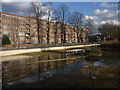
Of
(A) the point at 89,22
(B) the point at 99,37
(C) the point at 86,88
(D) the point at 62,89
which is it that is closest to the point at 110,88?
(C) the point at 86,88

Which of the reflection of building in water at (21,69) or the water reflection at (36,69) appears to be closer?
the water reflection at (36,69)

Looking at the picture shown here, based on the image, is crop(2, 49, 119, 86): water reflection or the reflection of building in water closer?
crop(2, 49, 119, 86): water reflection

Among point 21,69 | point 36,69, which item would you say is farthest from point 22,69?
point 36,69

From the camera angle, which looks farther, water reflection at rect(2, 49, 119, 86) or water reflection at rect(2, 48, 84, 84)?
water reflection at rect(2, 48, 84, 84)

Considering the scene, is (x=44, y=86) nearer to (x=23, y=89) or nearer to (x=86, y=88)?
(x=23, y=89)

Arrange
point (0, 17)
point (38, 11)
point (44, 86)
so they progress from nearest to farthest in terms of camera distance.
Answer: point (44, 86) < point (38, 11) < point (0, 17)

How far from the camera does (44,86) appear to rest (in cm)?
753

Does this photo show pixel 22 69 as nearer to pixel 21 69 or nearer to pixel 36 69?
pixel 21 69

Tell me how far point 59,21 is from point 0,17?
1280 inches

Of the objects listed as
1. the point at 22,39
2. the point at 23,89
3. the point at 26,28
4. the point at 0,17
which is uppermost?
the point at 0,17

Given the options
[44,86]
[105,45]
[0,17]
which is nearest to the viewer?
[44,86]

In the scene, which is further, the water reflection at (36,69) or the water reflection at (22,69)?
the water reflection at (22,69)

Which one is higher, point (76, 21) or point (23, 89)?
point (76, 21)

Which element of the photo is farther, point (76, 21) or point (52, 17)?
point (76, 21)
